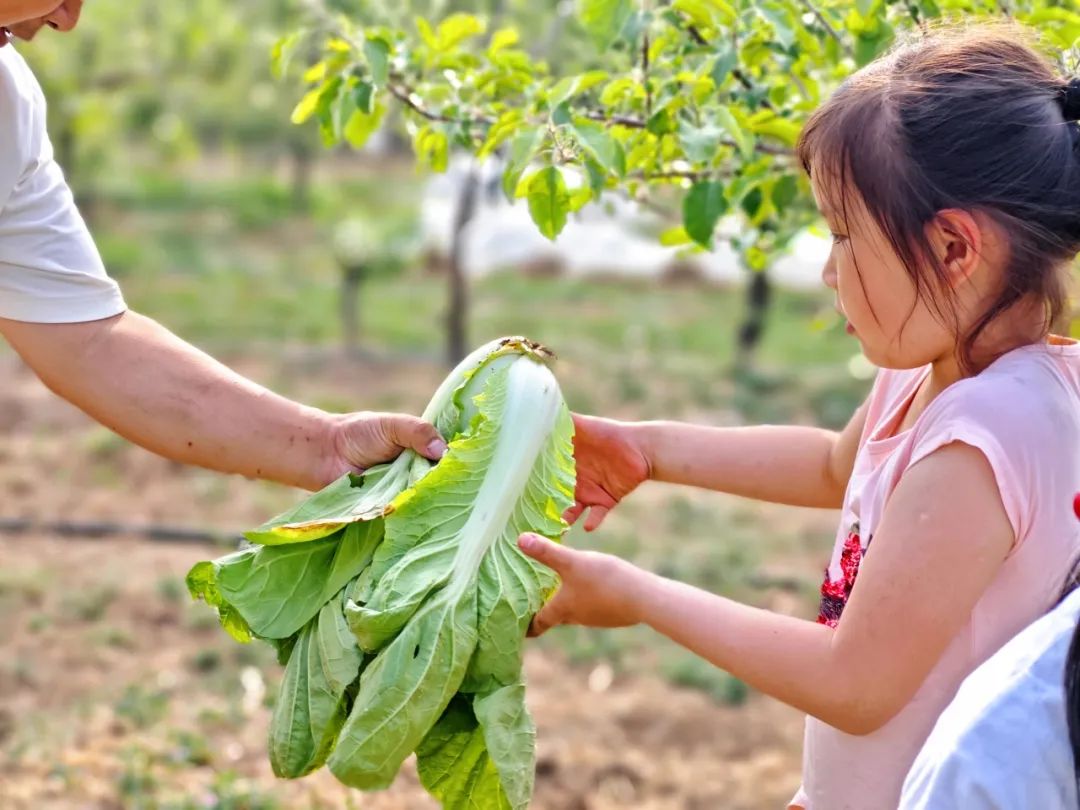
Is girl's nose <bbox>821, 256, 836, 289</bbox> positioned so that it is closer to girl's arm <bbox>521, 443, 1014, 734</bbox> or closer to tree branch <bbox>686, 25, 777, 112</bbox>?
girl's arm <bbox>521, 443, 1014, 734</bbox>

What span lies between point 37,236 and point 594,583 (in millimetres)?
1225

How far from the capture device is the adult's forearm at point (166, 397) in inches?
97.2

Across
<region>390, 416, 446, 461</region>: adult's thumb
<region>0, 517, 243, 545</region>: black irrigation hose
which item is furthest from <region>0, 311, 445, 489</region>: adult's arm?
<region>0, 517, 243, 545</region>: black irrigation hose

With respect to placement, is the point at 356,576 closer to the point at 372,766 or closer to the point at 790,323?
the point at 372,766

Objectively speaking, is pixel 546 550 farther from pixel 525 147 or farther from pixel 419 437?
pixel 525 147

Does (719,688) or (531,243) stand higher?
(719,688)

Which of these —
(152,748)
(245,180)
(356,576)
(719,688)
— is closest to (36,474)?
(152,748)

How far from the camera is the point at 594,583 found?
1.95 metres

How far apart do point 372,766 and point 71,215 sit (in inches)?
47.6

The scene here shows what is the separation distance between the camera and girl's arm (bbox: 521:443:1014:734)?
1676 millimetres

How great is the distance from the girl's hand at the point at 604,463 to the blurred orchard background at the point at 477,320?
401mm

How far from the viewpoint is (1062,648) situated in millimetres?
1565

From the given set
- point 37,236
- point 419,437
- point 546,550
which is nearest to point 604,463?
point 419,437

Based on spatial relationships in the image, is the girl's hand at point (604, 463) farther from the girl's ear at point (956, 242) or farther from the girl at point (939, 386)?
the girl's ear at point (956, 242)
